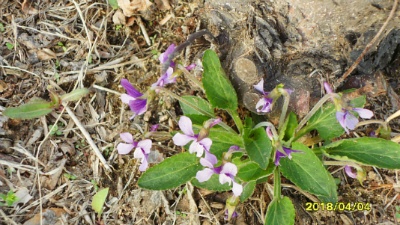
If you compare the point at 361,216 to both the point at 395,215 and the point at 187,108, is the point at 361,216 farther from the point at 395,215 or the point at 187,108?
the point at 187,108

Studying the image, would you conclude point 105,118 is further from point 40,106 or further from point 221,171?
point 221,171

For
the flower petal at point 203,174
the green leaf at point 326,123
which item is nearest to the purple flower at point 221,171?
the flower petal at point 203,174

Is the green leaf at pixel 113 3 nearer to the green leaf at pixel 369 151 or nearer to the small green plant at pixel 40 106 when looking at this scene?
the small green plant at pixel 40 106

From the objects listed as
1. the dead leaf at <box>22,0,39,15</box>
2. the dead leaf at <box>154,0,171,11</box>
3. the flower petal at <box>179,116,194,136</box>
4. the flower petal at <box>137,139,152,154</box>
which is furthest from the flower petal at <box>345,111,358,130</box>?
the dead leaf at <box>22,0,39,15</box>

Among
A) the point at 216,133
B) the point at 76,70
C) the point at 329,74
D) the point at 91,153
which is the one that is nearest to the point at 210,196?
the point at 216,133

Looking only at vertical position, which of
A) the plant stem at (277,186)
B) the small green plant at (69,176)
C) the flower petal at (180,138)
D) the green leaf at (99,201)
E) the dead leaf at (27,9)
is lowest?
the green leaf at (99,201)

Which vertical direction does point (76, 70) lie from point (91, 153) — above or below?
above

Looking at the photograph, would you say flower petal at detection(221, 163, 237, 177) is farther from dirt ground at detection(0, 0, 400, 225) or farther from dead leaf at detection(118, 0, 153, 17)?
dead leaf at detection(118, 0, 153, 17)
